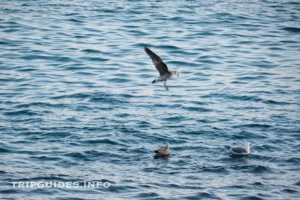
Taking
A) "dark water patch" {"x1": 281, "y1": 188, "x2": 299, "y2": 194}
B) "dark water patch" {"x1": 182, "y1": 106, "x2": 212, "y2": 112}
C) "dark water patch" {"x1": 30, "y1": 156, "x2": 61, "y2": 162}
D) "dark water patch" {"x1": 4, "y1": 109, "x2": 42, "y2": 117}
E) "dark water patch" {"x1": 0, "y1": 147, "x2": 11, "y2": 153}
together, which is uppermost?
"dark water patch" {"x1": 4, "y1": 109, "x2": 42, "y2": 117}

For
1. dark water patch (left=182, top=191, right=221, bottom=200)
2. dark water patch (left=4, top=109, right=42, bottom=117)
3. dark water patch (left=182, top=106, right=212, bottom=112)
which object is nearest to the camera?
dark water patch (left=182, top=191, right=221, bottom=200)

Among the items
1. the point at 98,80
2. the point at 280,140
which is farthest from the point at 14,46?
the point at 280,140

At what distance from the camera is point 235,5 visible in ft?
105

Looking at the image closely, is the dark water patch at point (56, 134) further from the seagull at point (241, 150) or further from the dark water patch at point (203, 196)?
the dark water patch at point (203, 196)

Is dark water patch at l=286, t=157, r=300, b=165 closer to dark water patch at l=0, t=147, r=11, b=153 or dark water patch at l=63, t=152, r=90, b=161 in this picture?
dark water patch at l=63, t=152, r=90, b=161

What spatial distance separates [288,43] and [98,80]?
32.4ft

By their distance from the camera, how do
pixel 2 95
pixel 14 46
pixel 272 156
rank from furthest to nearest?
1. pixel 14 46
2. pixel 2 95
3. pixel 272 156

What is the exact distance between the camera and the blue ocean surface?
13.9 metres

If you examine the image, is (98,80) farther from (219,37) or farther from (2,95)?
(219,37)

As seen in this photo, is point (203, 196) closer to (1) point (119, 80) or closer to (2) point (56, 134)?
(2) point (56, 134)

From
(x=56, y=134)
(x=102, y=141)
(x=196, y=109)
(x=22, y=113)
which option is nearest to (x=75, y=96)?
(x=22, y=113)

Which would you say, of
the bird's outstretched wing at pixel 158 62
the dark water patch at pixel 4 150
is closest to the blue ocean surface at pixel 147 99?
the dark water patch at pixel 4 150

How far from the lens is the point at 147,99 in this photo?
19.6 metres

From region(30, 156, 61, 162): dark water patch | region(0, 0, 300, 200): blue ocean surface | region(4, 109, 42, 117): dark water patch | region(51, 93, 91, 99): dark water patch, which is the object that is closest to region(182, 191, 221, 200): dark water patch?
region(0, 0, 300, 200): blue ocean surface
